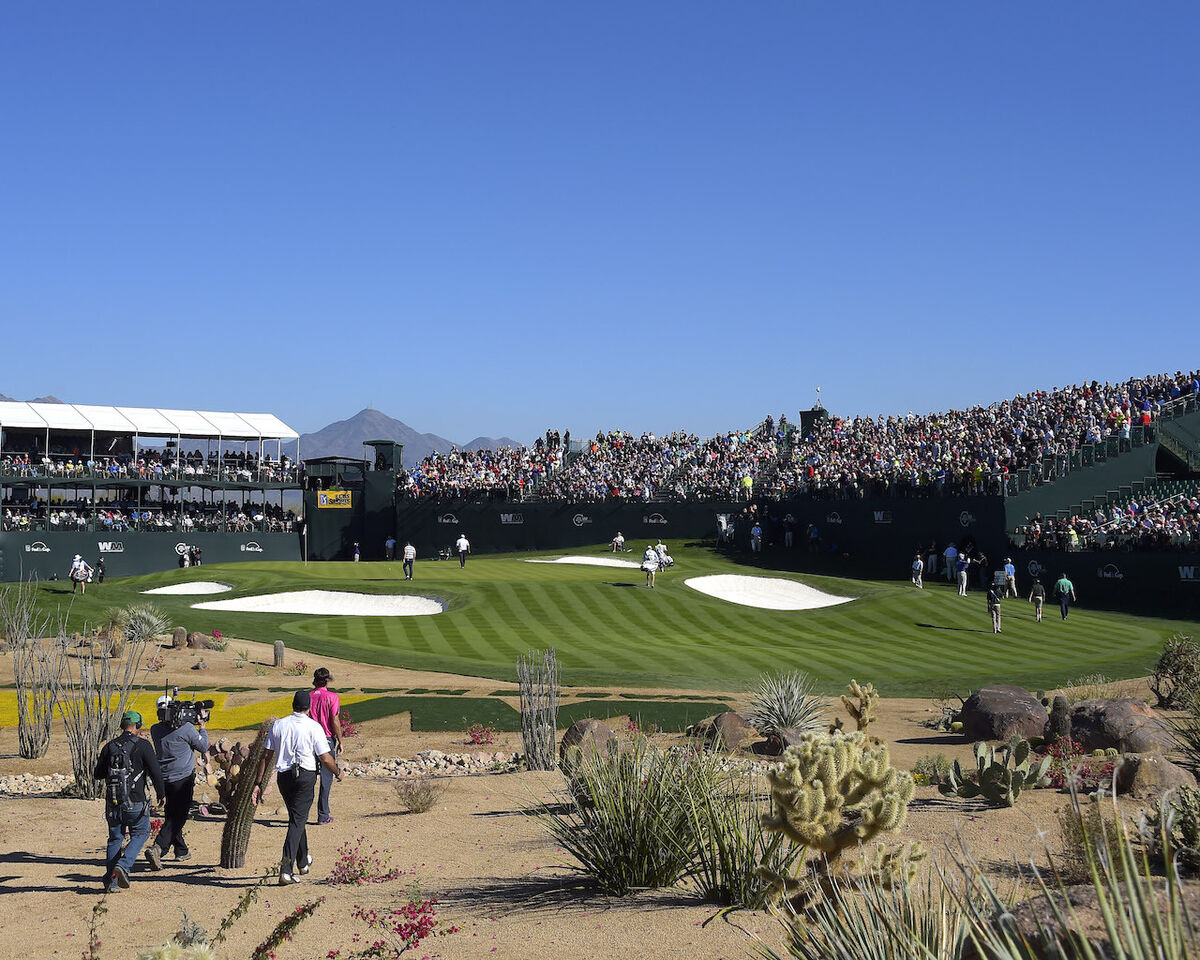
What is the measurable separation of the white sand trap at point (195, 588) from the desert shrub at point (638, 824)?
34466 mm

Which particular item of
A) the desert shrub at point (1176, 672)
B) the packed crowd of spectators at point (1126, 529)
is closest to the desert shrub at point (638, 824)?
the desert shrub at point (1176, 672)

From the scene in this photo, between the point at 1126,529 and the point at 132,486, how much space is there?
48.4 metres

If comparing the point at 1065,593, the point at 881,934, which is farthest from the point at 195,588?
the point at 881,934

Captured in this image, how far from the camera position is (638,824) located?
9359mm

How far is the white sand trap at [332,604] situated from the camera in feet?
119

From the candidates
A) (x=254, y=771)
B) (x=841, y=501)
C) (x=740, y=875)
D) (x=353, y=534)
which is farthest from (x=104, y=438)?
(x=740, y=875)

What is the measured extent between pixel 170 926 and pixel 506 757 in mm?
8325

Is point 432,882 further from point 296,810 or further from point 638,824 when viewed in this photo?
point 638,824

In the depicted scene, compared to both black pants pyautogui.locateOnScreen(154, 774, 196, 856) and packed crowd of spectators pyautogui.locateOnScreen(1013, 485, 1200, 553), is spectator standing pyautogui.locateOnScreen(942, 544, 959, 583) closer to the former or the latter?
packed crowd of spectators pyautogui.locateOnScreen(1013, 485, 1200, 553)

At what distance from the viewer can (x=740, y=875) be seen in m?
8.70

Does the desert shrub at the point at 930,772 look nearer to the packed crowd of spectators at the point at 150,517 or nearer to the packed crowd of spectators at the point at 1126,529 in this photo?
the packed crowd of spectators at the point at 1126,529

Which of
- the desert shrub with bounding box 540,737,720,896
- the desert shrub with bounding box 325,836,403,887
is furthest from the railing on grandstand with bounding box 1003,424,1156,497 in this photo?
the desert shrub with bounding box 325,836,403,887

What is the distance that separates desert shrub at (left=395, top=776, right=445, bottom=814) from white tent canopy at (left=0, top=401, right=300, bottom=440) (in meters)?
50.1

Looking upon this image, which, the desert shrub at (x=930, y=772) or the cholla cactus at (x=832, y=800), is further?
the desert shrub at (x=930, y=772)
